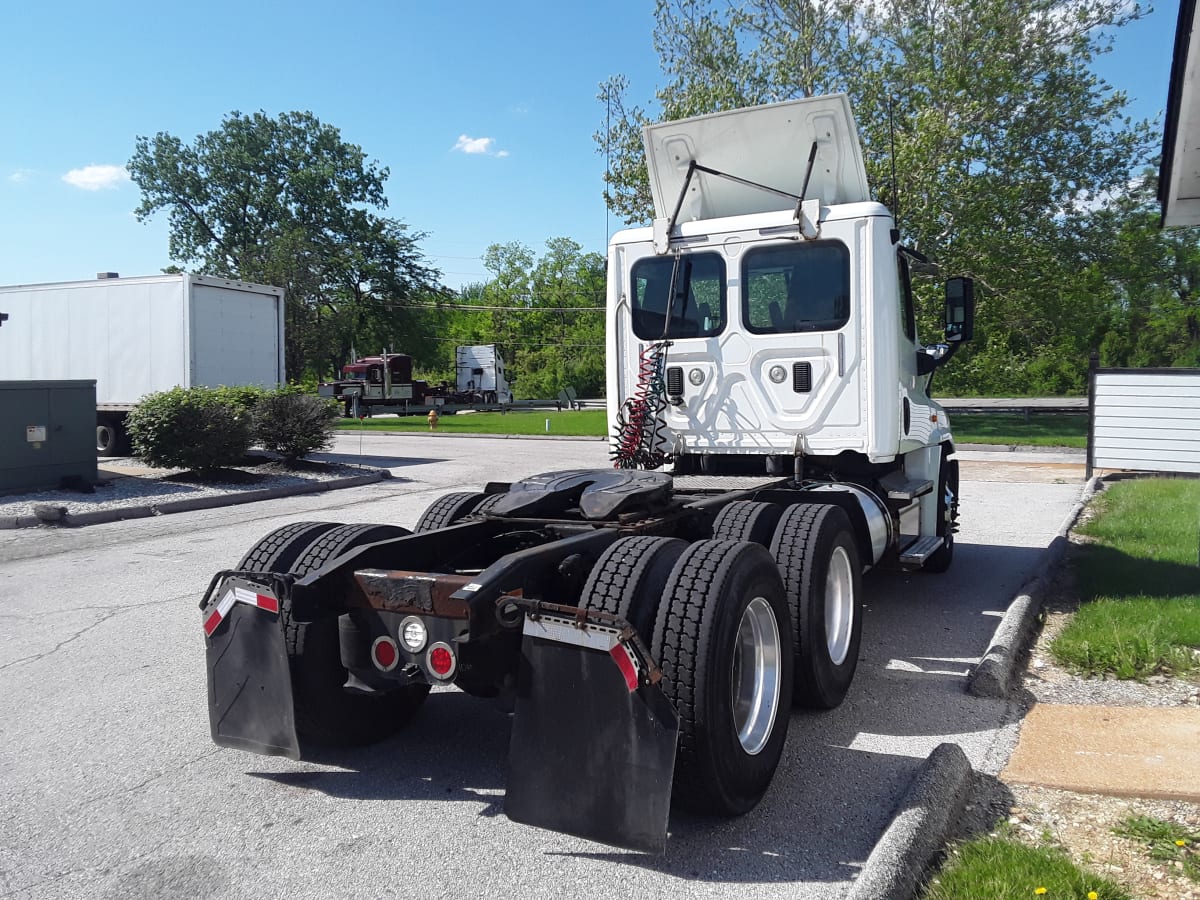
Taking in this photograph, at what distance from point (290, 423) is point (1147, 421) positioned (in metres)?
14.4

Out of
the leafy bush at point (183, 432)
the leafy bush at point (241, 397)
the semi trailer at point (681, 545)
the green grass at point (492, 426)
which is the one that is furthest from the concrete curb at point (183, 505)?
the green grass at point (492, 426)

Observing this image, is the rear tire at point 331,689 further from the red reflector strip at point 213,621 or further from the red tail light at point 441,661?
the red tail light at point 441,661

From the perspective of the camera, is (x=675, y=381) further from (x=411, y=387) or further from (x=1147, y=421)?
(x=411, y=387)

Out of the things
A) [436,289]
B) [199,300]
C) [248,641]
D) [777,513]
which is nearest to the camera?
[248,641]

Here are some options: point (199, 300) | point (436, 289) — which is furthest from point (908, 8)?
point (436, 289)

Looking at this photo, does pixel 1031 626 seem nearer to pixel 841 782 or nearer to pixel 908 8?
pixel 841 782

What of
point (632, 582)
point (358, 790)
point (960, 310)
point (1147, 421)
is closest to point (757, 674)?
point (632, 582)

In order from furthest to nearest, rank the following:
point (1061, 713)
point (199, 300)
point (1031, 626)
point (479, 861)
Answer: point (199, 300) < point (1031, 626) < point (1061, 713) < point (479, 861)

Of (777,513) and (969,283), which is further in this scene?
(969,283)

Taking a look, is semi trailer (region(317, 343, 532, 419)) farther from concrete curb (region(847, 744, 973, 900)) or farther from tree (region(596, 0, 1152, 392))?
concrete curb (region(847, 744, 973, 900))

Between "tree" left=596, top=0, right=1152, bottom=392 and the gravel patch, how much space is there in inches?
586

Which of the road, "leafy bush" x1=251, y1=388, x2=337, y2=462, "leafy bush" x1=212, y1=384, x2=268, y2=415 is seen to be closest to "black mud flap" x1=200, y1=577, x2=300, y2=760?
the road

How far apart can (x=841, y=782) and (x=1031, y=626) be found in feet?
10.0

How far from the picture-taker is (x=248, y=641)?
368 centimetres
